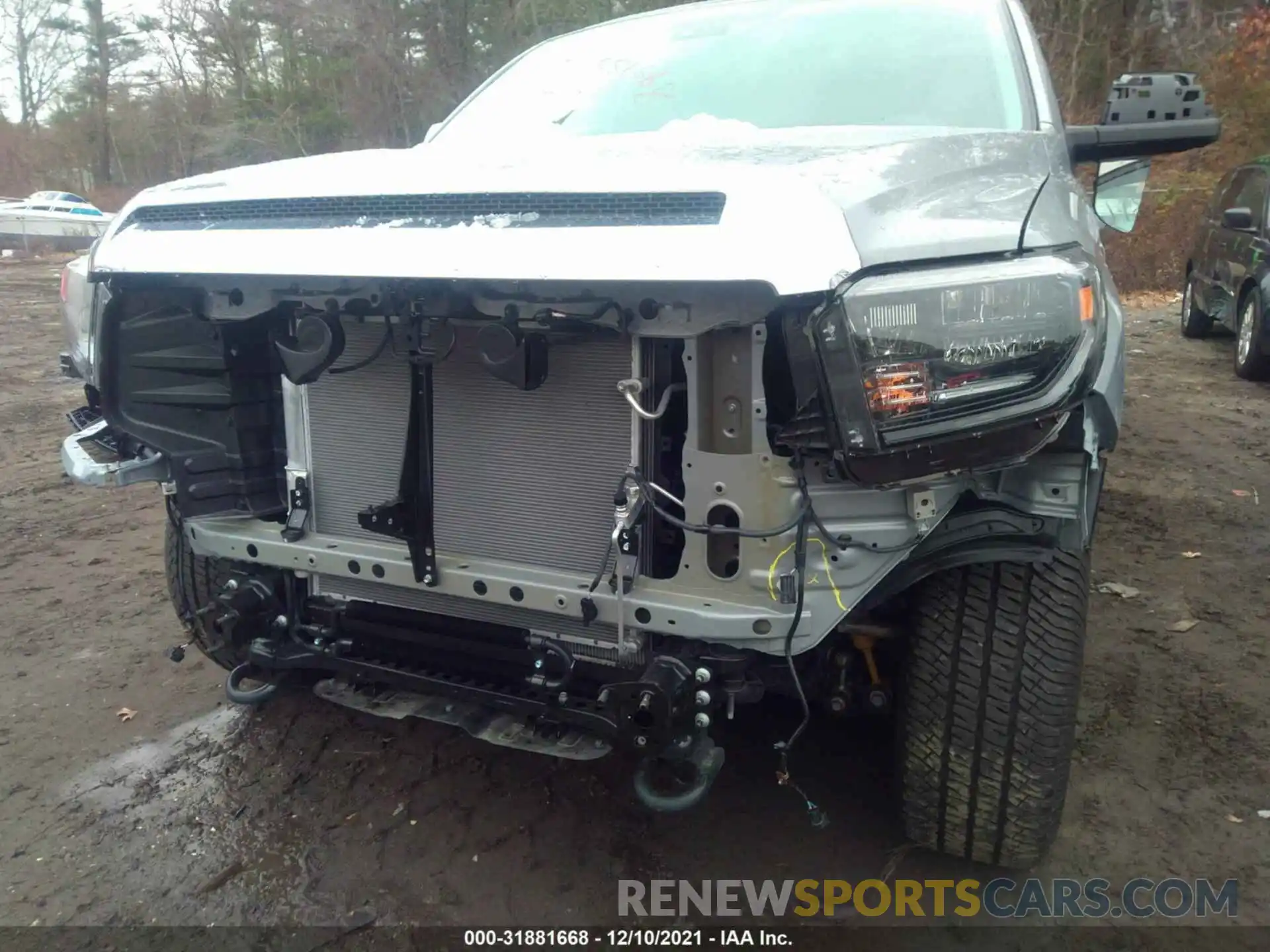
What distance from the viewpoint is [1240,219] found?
717 cm

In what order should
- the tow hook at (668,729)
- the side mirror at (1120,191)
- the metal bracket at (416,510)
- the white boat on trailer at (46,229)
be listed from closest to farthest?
the tow hook at (668,729), the metal bracket at (416,510), the side mirror at (1120,191), the white boat on trailer at (46,229)

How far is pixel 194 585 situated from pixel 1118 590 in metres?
3.32

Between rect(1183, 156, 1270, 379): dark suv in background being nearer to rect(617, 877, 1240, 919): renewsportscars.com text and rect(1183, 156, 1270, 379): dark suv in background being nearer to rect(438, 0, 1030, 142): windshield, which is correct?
rect(438, 0, 1030, 142): windshield

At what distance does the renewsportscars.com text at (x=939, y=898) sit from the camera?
220 cm

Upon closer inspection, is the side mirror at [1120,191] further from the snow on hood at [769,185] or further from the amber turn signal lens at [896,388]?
the amber turn signal lens at [896,388]

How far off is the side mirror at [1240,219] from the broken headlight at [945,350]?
676 cm

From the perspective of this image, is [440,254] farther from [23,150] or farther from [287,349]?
[23,150]

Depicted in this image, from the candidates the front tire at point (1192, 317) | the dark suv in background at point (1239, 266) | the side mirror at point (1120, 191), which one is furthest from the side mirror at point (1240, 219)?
the side mirror at point (1120, 191)

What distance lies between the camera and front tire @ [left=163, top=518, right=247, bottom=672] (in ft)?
8.99

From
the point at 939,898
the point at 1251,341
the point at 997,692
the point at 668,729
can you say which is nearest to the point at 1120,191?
the point at 997,692

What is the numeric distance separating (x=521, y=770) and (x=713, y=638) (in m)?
1.14

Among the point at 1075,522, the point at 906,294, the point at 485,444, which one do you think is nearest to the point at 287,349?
the point at 485,444

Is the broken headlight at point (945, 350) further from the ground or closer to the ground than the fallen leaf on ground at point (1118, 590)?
further from the ground

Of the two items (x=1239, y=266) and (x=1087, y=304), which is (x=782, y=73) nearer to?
(x=1087, y=304)
